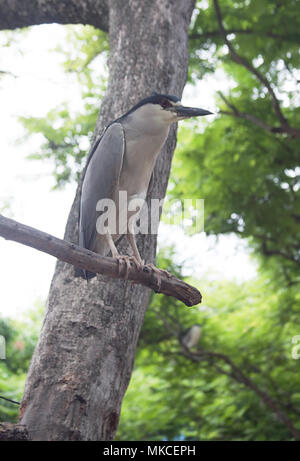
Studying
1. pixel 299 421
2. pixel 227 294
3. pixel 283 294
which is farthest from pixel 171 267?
pixel 227 294

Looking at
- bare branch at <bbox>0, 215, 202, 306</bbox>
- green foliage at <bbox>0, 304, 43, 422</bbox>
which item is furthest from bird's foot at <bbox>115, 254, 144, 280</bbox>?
green foliage at <bbox>0, 304, 43, 422</bbox>

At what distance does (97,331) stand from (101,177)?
0.92m

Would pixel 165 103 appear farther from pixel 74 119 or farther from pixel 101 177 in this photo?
pixel 74 119

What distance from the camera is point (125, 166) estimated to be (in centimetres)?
284

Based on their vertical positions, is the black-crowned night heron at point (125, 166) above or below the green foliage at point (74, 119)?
below

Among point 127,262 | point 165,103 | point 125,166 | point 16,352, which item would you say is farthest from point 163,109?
point 16,352

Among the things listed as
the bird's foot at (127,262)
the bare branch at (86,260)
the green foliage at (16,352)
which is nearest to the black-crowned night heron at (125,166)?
the bird's foot at (127,262)

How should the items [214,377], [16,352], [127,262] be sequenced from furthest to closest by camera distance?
[16,352] → [214,377] → [127,262]

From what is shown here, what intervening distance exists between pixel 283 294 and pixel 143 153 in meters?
3.97

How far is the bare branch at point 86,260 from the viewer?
6.30 feet

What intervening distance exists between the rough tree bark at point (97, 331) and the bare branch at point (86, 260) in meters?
0.40

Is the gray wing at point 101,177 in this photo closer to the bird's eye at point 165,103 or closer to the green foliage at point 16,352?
the bird's eye at point 165,103

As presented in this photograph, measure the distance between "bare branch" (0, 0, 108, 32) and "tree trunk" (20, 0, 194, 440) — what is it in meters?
0.79

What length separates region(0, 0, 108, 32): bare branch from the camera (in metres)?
4.09
